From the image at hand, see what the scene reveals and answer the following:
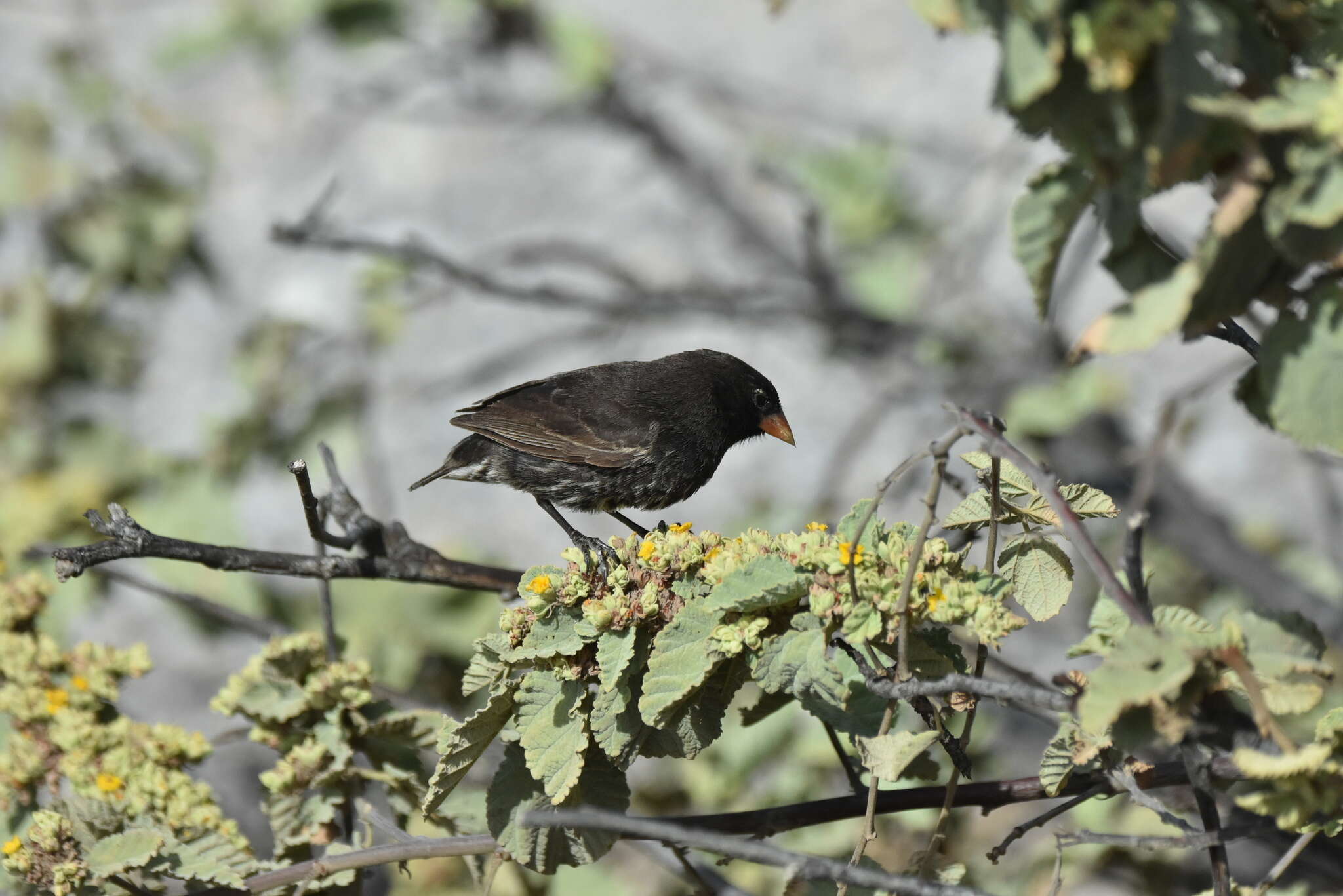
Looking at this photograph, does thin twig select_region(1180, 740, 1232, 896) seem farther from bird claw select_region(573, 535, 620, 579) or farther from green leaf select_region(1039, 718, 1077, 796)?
bird claw select_region(573, 535, 620, 579)

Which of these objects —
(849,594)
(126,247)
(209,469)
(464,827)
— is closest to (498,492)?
(209,469)

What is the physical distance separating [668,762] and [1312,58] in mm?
4333

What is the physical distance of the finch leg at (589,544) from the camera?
2.26 m

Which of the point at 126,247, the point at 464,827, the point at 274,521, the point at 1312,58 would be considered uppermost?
the point at 1312,58

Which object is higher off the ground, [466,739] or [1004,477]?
[1004,477]

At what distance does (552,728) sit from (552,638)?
157 mm

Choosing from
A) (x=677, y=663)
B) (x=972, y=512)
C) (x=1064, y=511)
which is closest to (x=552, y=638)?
(x=677, y=663)

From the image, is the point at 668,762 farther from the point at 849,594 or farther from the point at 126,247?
the point at 126,247

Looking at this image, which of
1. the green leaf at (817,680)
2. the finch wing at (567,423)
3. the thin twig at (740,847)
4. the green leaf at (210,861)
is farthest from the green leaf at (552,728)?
the finch wing at (567,423)

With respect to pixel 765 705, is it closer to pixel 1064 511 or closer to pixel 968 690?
pixel 968 690

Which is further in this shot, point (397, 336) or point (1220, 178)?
point (397, 336)

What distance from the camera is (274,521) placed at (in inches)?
276

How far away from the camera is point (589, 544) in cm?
347

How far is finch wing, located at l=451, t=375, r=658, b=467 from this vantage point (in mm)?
3779
